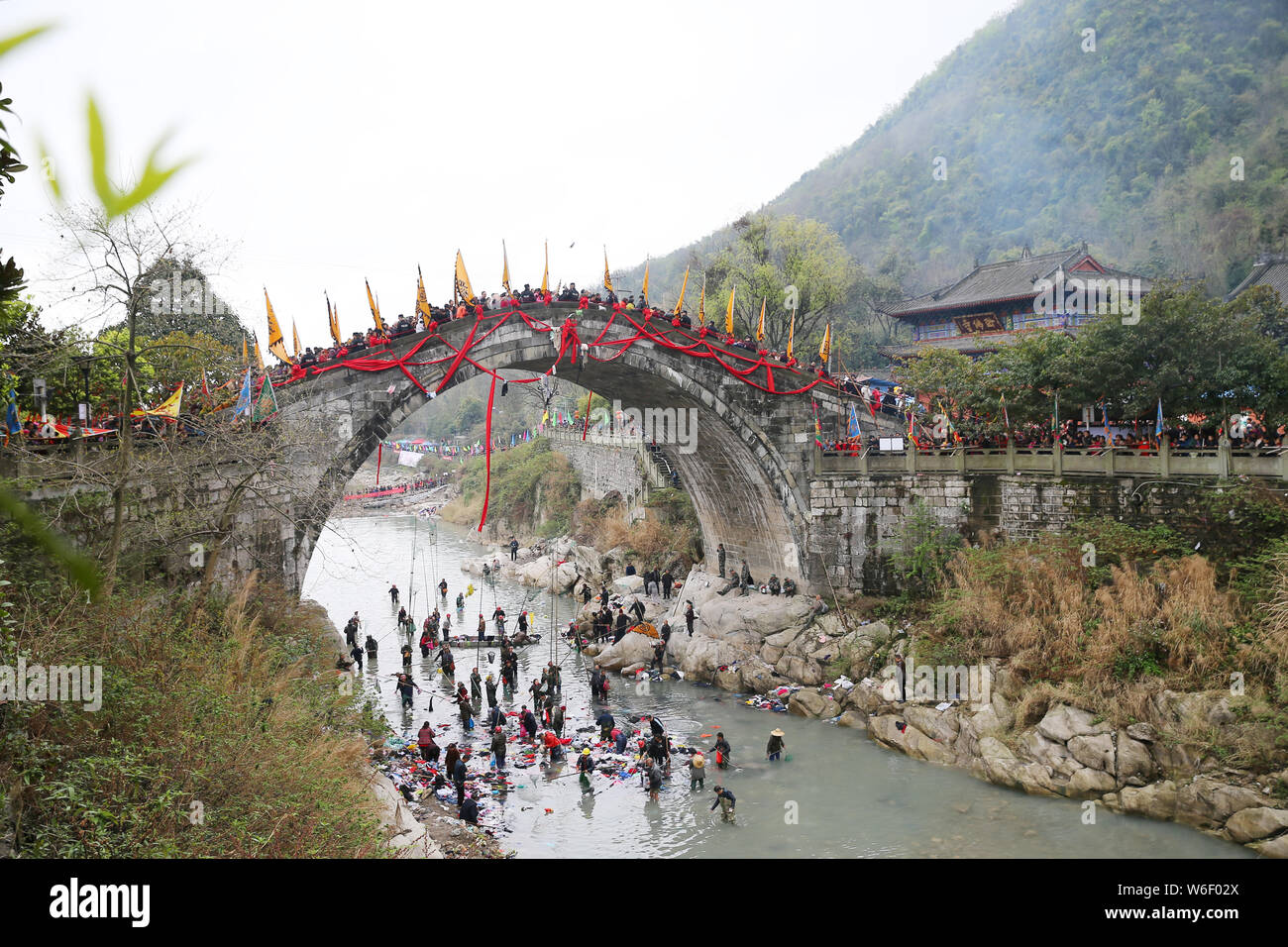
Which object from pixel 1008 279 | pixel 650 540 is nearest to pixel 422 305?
pixel 650 540

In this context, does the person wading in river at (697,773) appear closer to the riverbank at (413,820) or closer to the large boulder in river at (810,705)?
the riverbank at (413,820)

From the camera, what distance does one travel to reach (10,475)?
34.6 ft

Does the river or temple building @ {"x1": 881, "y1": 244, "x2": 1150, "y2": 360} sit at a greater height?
temple building @ {"x1": 881, "y1": 244, "x2": 1150, "y2": 360}

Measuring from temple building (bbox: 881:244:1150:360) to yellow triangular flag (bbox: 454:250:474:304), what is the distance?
19745mm

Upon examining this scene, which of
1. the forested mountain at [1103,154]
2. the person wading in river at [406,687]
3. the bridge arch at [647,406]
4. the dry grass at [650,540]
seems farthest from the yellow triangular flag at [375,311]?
the forested mountain at [1103,154]

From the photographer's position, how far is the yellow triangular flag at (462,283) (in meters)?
20.3

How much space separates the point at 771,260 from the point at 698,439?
17.4 meters

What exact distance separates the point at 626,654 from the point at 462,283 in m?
11.5

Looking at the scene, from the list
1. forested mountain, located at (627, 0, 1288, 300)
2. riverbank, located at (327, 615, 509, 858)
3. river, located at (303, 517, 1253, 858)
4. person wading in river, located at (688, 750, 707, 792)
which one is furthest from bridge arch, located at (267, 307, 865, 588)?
forested mountain, located at (627, 0, 1288, 300)

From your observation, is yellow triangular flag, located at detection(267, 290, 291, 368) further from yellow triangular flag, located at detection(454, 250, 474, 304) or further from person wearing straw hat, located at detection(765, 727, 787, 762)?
person wearing straw hat, located at detection(765, 727, 787, 762)

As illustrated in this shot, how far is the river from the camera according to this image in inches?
551

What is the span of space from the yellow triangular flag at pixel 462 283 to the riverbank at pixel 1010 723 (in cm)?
1104

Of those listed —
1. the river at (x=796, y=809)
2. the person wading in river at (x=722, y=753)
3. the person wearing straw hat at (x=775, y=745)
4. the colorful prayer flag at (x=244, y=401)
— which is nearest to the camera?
the river at (x=796, y=809)

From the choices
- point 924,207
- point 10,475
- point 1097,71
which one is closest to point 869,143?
point 924,207
